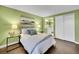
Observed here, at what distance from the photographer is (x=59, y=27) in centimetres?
523

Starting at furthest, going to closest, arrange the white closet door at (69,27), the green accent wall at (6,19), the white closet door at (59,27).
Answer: the white closet door at (59,27) → the white closet door at (69,27) → the green accent wall at (6,19)

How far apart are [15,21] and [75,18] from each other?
10.4 ft

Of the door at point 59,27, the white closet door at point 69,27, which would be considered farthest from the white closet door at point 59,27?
the white closet door at point 69,27

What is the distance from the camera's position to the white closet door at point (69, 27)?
14.0ft

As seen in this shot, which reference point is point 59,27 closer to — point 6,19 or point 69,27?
point 69,27

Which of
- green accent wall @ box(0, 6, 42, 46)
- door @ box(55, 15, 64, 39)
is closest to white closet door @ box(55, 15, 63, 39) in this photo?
door @ box(55, 15, 64, 39)

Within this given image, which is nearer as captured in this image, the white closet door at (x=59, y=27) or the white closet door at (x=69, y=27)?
the white closet door at (x=69, y=27)

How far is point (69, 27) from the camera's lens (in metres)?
4.46

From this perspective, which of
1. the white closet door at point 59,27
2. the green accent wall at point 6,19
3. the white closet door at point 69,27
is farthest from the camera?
the white closet door at point 59,27

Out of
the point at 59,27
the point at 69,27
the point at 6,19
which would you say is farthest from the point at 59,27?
the point at 6,19

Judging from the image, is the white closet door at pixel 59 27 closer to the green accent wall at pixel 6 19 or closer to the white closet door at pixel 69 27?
the white closet door at pixel 69 27
